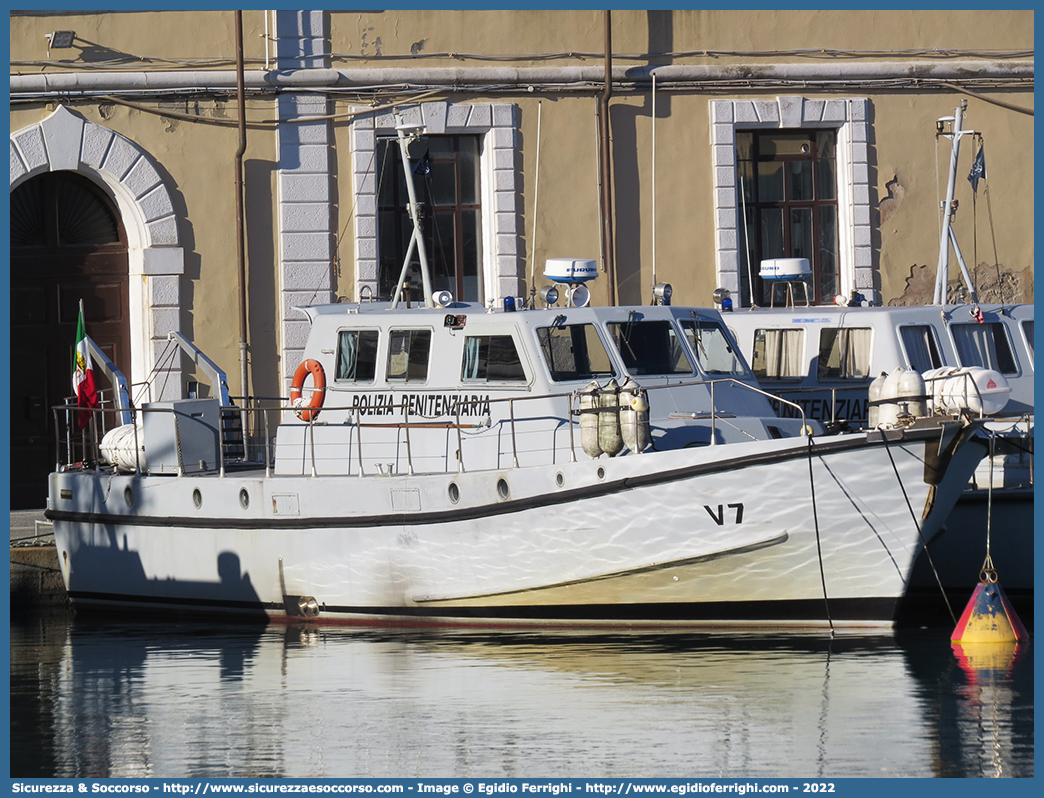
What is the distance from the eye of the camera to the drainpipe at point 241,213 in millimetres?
16812

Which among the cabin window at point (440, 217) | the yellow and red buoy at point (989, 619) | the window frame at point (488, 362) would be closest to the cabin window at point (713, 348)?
the window frame at point (488, 362)

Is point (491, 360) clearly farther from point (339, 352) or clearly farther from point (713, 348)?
point (713, 348)

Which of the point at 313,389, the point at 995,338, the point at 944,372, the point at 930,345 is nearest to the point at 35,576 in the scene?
the point at 313,389

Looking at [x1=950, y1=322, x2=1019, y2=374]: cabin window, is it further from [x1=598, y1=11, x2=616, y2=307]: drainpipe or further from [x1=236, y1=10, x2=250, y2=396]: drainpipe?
[x1=236, y1=10, x2=250, y2=396]: drainpipe

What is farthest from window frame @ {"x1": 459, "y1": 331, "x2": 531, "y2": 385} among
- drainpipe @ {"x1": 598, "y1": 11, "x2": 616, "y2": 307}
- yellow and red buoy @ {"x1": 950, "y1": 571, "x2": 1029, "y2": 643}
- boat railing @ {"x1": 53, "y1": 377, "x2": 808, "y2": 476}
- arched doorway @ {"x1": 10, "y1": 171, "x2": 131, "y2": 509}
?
arched doorway @ {"x1": 10, "y1": 171, "x2": 131, "y2": 509}

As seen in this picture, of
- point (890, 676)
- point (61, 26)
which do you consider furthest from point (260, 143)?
point (890, 676)

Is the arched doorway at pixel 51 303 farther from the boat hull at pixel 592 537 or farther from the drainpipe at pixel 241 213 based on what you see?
the boat hull at pixel 592 537

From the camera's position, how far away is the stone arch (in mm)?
16703

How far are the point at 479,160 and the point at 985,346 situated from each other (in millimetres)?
6534

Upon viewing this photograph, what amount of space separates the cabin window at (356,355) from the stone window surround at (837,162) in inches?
254

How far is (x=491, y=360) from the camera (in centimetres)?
1236

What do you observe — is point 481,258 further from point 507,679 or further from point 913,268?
point 507,679

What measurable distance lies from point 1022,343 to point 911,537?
4264 mm

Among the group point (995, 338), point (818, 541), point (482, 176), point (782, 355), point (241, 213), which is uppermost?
point (482, 176)
